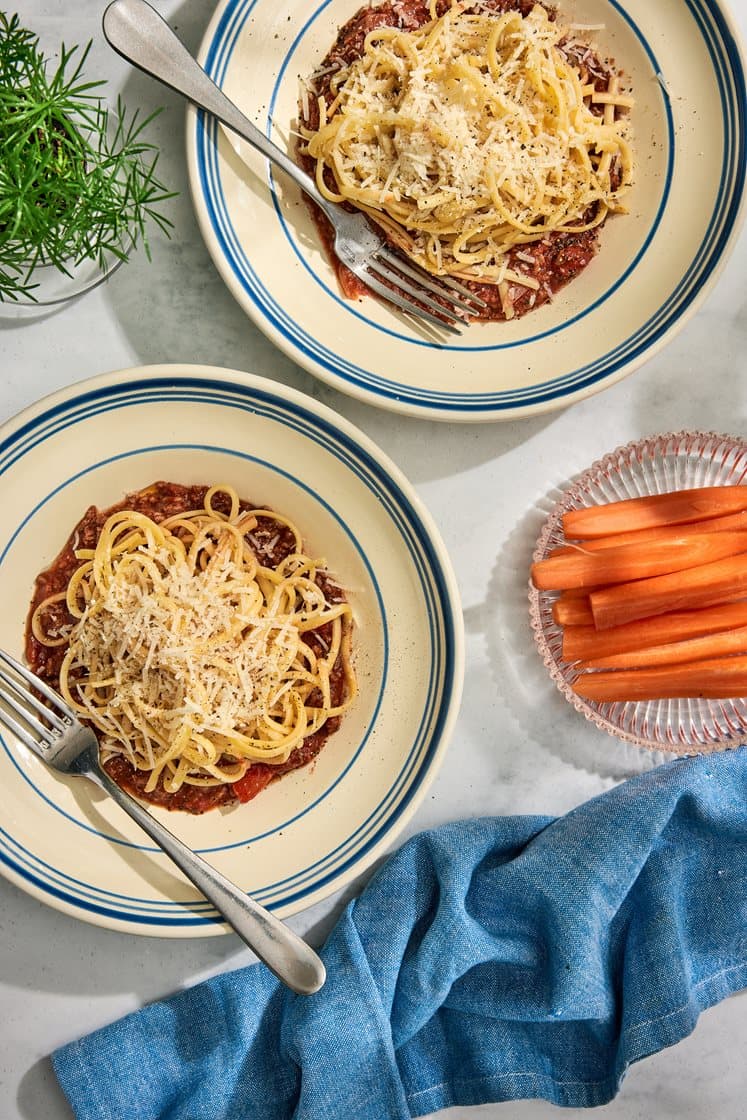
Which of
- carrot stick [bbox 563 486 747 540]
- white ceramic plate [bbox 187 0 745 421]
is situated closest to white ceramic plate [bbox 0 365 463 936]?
white ceramic plate [bbox 187 0 745 421]

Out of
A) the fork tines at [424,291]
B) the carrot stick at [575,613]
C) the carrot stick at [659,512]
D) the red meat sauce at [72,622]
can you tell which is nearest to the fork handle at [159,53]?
the fork tines at [424,291]

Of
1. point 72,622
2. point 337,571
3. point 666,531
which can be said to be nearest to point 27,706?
point 72,622

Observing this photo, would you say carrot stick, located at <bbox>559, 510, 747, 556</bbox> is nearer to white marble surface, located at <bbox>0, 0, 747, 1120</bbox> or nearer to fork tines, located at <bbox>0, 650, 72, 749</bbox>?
white marble surface, located at <bbox>0, 0, 747, 1120</bbox>

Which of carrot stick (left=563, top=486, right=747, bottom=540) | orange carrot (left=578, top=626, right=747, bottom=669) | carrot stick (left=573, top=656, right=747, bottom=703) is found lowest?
carrot stick (left=573, top=656, right=747, bottom=703)

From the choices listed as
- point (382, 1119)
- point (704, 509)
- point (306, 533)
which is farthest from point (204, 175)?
point (382, 1119)

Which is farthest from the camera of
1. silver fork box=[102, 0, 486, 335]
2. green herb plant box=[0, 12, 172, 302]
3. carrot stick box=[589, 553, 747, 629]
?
carrot stick box=[589, 553, 747, 629]

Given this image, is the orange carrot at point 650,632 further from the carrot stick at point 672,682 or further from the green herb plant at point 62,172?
the green herb plant at point 62,172

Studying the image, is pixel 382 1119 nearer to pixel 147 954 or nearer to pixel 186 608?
pixel 147 954

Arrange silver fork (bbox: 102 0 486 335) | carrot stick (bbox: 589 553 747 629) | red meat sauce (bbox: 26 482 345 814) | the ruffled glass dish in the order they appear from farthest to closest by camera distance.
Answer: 1. the ruffled glass dish
2. carrot stick (bbox: 589 553 747 629)
3. red meat sauce (bbox: 26 482 345 814)
4. silver fork (bbox: 102 0 486 335)
